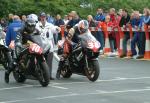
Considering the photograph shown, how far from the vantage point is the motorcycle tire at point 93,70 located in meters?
16.2

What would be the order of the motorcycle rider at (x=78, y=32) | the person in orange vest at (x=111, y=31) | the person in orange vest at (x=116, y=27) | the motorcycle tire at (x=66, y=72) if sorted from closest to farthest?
1. the motorcycle rider at (x=78, y=32)
2. the motorcycle tire at (x=66, y=72)
3. the person in orange vest at (x=116, y=27)
4. the person in orange vest at (x=111, y=31)

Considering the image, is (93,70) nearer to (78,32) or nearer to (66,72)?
(78,32)

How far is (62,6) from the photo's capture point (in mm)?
54906

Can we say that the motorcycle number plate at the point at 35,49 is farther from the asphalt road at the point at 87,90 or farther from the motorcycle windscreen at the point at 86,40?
the motorcycle windscreen at the point at 86,40

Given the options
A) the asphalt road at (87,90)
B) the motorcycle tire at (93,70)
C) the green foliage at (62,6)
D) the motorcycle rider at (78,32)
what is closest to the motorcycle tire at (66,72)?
the asphalt road at (87,90)

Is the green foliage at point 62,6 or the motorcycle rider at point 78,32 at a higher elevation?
the motorcycle rider at point 78,32

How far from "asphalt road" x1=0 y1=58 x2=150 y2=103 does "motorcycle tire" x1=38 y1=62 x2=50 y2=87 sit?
0.15 metres

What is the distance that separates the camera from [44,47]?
1593 cm

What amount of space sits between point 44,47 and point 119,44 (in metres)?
10.3

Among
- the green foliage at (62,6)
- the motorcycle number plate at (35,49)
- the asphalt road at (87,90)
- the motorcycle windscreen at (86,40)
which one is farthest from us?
the green foliage at (62,6)

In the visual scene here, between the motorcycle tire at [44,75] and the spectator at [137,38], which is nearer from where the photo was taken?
the motorcycle tire at [44,75]

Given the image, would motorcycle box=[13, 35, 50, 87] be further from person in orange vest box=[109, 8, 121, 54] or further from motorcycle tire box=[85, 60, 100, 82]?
person in orange vest box=[109, 8, 121, 54]

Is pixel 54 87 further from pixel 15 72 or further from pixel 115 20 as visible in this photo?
pixel 115 20

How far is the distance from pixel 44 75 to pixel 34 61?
60 cm
